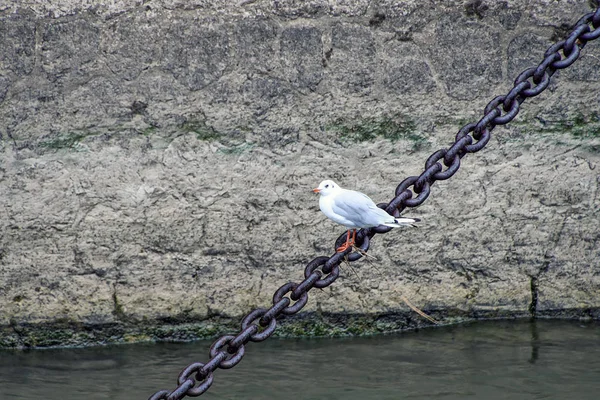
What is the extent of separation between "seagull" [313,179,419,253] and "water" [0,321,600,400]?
4.04 feet

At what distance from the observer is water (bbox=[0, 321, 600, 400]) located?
3529 millimetres

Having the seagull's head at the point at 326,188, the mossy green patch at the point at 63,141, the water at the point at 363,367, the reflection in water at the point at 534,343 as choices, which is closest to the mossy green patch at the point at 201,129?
the mossy green patch at the point at 63,141

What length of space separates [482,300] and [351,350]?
73cm

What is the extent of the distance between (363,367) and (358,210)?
1583 mm

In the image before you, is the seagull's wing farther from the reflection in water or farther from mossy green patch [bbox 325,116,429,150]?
the reflection in water

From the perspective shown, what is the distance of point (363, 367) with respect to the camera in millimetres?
3777

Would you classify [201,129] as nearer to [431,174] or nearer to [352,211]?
[352,211]

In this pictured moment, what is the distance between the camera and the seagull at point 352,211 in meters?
2.17

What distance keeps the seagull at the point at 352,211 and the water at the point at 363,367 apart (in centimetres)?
123

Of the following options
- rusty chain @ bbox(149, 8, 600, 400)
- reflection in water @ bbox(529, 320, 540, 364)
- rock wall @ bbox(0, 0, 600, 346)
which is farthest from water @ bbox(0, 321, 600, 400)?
rusty chain @ bbox(149, 8, 600, 400)

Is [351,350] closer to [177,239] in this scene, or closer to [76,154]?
[177,239]

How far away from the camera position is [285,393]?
354 centimetres

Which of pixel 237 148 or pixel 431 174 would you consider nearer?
pixel 431 174

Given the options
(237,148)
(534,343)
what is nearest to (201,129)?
(237,148)
